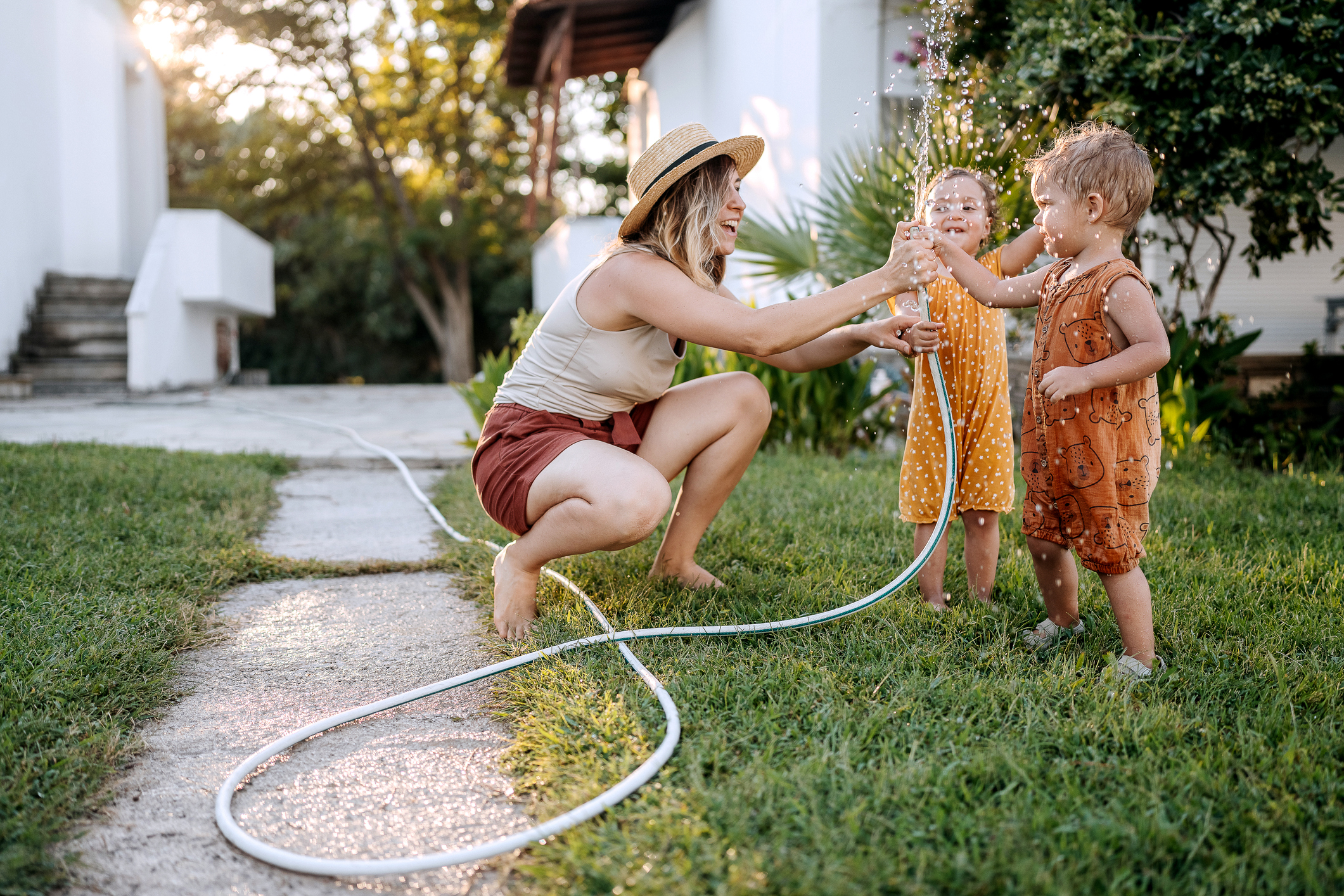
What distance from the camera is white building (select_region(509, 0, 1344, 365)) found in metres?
6.36

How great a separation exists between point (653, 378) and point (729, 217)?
0.43 metres

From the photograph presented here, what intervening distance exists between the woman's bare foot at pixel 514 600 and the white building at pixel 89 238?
24.9 ft

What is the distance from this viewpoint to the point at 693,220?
2223mm

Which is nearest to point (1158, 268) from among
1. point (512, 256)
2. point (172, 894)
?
point (172, 894)

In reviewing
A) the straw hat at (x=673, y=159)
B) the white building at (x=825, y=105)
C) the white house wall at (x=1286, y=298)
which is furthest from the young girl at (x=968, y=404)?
the white house wall at (x=1286, y=298)

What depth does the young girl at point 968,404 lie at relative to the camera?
234cm

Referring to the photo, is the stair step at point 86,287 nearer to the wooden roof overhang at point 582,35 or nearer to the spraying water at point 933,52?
the wooden roof overhang at point 582,35

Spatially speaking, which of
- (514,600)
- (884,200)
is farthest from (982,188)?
(884,200)

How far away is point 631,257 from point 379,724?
111cm

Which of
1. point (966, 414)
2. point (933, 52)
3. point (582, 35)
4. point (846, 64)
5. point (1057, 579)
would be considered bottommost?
point (1057, 579)

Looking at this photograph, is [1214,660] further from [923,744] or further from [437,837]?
[437,837]

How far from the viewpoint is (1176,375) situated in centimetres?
415

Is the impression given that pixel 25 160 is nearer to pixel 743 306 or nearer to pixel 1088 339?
pixel 743 306

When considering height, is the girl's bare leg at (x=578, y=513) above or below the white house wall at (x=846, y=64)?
below
